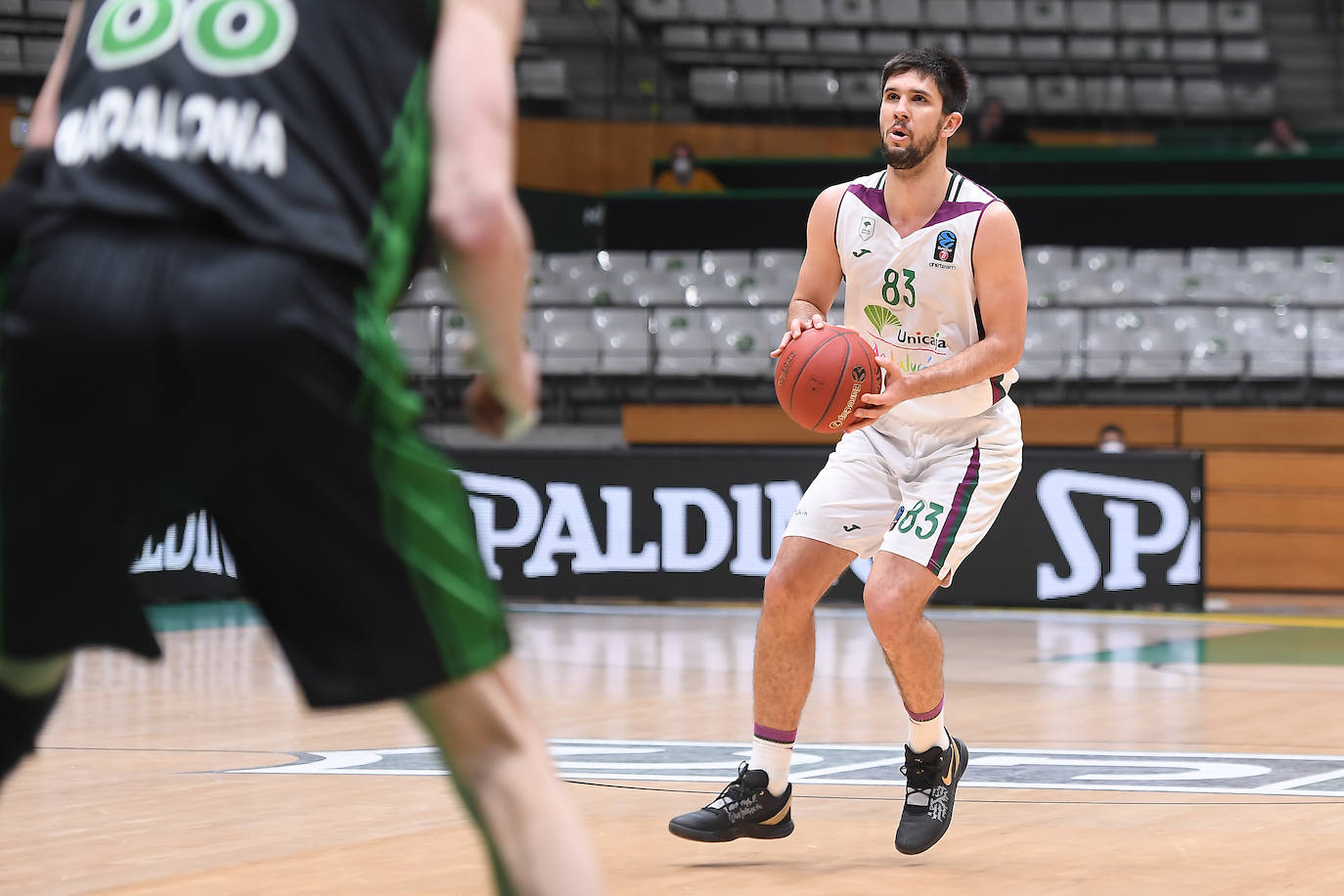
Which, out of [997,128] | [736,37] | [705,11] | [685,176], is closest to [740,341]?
[685,176]

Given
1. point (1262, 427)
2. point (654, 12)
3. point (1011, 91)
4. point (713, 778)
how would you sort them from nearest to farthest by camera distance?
point (713, 778) < point (1262, 427) < point (1011, 91) < point (654, 12)

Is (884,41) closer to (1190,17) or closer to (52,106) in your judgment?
(1190,17)

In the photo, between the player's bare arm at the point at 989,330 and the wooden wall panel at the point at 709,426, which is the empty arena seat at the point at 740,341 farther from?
the player's bare arm at the point at 989,330

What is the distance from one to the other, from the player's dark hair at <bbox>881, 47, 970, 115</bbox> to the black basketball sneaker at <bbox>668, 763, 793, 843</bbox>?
6.36 feet

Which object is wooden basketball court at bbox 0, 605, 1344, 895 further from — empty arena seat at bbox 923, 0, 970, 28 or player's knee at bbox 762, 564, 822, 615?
empty arena seat at bbox 923, 0, 970, 28

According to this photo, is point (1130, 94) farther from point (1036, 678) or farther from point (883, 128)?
point (883, 128)

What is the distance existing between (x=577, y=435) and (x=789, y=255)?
320 cm

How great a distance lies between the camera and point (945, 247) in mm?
5168

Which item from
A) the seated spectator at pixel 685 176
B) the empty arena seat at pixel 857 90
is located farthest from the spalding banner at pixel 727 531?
the empty arena seat at pixel 857 90

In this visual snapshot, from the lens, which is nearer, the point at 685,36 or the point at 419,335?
the point at 419,335

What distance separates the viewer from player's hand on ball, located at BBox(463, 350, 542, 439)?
2166 mm

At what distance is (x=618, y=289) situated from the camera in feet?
56.4

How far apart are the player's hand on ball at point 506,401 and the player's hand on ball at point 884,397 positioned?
8.61ft

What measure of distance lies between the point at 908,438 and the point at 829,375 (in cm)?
45
